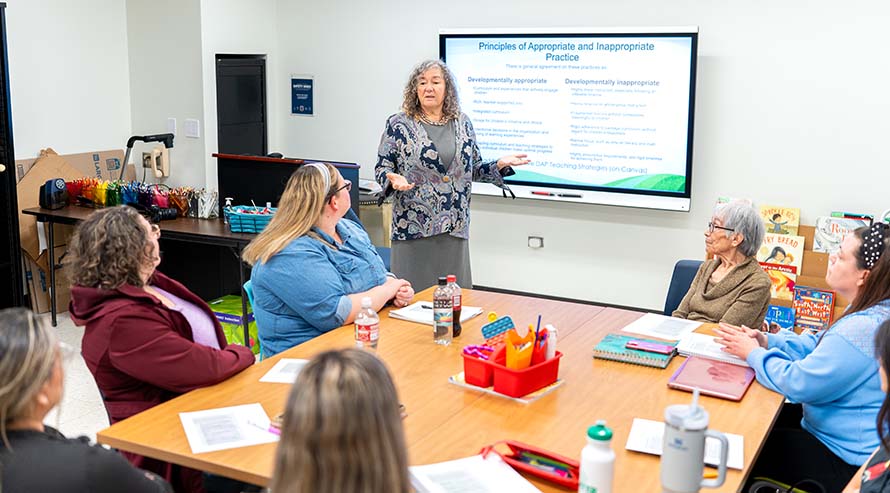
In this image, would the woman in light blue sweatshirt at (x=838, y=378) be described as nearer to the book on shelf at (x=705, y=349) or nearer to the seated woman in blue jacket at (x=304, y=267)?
the book on shelf at (x=705, y=349)

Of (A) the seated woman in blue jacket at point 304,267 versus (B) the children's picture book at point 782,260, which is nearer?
(A) the seated woman in blue jacket at point 304,267

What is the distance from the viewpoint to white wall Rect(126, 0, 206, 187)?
20.2ft

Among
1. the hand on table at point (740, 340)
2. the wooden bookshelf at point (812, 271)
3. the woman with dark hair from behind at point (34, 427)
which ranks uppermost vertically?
the woman with dark hair from behind at point (34, 427)

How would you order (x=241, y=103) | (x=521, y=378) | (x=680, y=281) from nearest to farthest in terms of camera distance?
(x=521, y=378) → (x=680, y=281) → (x=241, y=103)

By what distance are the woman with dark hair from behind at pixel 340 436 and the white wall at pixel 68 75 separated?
5128mm

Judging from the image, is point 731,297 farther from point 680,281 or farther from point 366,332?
point 366,332

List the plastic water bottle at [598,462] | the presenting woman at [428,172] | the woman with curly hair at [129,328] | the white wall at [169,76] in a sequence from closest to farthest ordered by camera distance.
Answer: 1. the plastic water bottle at [598,462]
2. the woman with curly hair at [129,328]
3. the presenting woman at [428,172]
4. the white wall at [169,76]

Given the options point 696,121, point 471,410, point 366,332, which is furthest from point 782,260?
point 471,410

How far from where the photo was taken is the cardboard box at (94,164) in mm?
5824

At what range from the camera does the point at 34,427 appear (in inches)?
69.7

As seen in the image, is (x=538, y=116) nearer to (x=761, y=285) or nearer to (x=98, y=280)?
(x=761, y=285)

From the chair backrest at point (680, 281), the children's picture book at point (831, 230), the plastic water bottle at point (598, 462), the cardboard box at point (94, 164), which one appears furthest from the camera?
the cardboard box at point (94, 164)

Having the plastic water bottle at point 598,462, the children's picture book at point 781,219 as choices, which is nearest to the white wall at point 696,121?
the children's picture book at point 781,219

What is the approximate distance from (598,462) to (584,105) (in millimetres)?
4173
